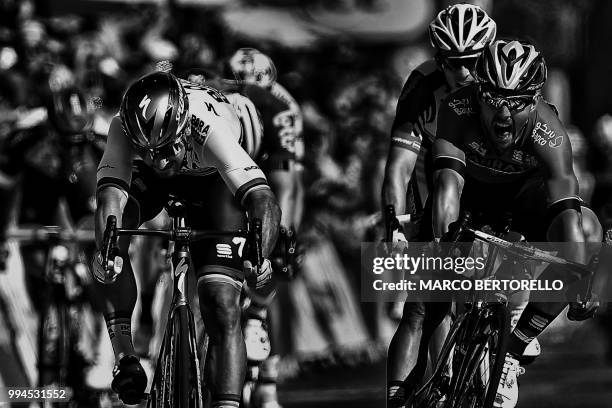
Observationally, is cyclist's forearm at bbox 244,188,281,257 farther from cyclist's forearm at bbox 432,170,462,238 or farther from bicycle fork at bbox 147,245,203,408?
cyclist's forearm at bbox 432,170,462,238

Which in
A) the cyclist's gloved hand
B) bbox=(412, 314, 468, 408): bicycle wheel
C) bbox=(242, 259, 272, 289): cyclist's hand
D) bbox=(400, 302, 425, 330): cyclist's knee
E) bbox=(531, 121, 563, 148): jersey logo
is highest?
bbox=(531, 121, 563, 148): jersey logo

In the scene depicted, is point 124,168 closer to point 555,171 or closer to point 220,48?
point 555,171

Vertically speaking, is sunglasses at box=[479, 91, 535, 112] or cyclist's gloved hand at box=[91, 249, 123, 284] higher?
sunglasses at box=[479, 91, 535, 112]

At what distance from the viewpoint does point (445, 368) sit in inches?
348

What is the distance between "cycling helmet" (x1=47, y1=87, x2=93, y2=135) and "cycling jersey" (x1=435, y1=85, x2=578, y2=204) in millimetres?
3368

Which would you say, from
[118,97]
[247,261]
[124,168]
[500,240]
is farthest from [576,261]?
[118,97]

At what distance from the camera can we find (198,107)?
29.3ft

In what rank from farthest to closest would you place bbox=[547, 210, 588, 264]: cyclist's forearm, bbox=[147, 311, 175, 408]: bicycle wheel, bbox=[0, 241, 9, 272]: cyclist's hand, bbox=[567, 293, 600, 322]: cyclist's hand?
bbox=[0, 241, 9, 272]: cyclist's hand → bbox=[547, 210, 588, 264]: cyclist's forearm → bbox=[567, 293, 600, 322]: cyclist's hand → bbox=[147, 311, 175, 408]: bicycle wheel

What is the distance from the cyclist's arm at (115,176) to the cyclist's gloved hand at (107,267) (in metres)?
0.34

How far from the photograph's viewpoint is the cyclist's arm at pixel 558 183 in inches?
352

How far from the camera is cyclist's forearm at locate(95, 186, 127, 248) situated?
8.80 m

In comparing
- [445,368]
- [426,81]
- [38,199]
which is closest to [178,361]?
[445,368]

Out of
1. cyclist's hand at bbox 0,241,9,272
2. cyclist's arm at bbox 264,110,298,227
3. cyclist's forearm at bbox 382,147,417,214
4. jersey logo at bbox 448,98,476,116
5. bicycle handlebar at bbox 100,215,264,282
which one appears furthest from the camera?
cyclist's hand at bbox 0,241,9,272

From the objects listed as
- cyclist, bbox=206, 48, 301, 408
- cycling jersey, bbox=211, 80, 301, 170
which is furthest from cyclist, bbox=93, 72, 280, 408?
cycling jersey, bbox=211, 80, 301, 170
